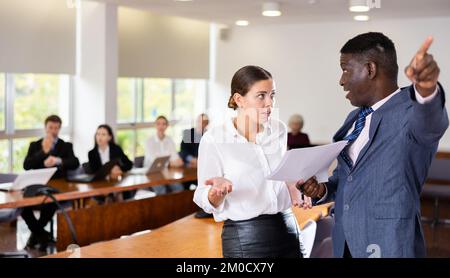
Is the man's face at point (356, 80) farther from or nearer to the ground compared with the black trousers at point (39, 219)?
farther from the ground

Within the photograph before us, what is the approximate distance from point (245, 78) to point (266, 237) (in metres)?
0.46

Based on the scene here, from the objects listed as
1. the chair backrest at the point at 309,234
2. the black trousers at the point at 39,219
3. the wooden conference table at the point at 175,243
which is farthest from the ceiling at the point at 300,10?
the black trousers at the point at 39,219

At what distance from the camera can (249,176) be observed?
1478 mm

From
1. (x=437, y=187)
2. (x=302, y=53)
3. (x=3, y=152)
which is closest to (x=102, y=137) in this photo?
(x=3, y=152)

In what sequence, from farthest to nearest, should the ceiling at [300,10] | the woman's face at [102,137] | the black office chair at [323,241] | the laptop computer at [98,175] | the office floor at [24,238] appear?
the woman's face at [102,137] → the office floor at [24,238] → the laptop computer at [98,175] → the black office chair at [323,241] → the ceiling at [300,10]

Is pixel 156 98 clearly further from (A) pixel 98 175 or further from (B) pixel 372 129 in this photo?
(A) pixel 98 175

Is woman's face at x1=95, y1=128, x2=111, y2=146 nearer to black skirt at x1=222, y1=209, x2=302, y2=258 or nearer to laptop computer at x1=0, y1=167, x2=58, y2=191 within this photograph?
laptop computer at x1=0, y1=167, x2=58, y2=191

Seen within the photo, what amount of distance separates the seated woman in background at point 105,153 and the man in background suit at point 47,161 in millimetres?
151

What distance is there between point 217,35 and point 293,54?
0.61ft

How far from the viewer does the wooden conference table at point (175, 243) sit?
2344 millimetres

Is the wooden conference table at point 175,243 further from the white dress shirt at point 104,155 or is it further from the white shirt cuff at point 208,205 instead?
the white dress shirt at point 104,155

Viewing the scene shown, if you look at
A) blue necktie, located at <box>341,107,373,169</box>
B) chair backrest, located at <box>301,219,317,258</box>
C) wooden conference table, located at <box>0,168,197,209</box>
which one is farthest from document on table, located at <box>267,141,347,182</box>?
wooden conference table, located at <box>0,168,197,209</box>

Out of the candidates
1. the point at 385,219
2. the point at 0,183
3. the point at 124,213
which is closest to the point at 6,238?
the point at 0,183

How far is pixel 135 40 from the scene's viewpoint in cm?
272
